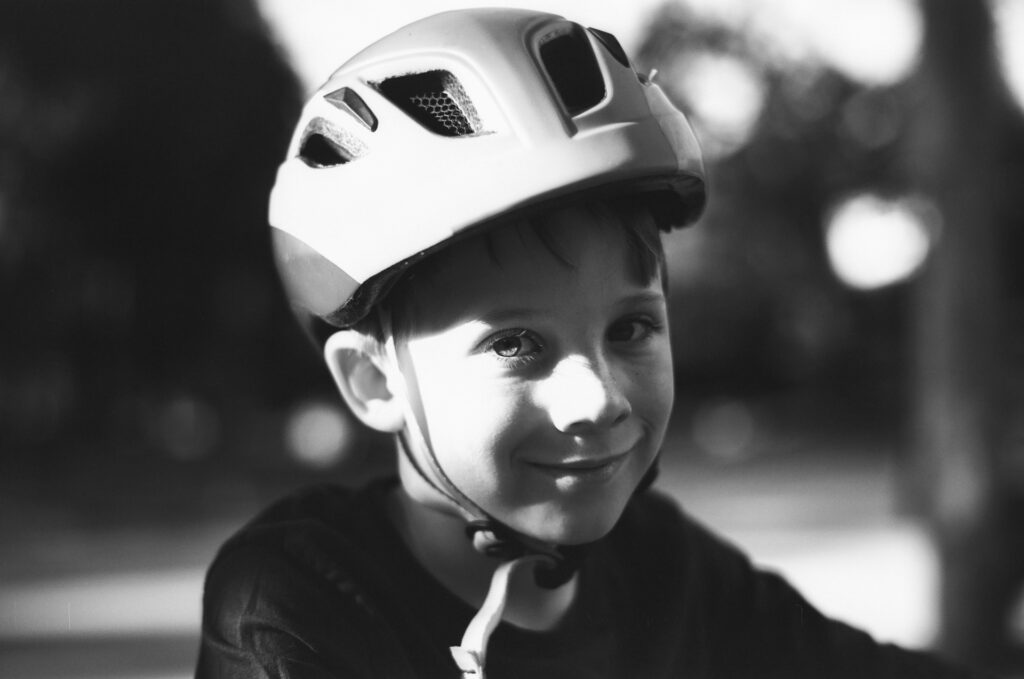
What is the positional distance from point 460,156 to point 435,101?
171 mm

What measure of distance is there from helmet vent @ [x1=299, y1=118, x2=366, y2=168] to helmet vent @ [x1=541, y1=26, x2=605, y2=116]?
0.92 ft

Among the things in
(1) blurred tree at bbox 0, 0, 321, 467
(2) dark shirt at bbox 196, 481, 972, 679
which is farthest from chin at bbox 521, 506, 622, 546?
(1) blurred tree at bbox 0, 0, 321, 467

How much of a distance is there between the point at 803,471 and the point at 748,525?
4.20 m

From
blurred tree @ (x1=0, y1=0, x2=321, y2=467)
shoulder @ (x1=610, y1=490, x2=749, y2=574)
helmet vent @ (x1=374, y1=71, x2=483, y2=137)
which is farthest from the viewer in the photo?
blurred tree @ (x1=0, y1=0, x2=321, y2=467)

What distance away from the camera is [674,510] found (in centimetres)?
187

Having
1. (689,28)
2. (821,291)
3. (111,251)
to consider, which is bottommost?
(821,291)

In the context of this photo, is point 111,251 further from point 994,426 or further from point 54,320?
point 994,426

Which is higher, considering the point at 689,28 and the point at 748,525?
the point at 689,28

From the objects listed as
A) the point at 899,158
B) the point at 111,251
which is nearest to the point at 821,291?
the point at 899,158

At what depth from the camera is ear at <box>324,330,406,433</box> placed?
1587 mm

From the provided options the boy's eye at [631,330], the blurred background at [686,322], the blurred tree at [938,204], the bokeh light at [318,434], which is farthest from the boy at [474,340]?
Answer: the bokeh light at [318,434]

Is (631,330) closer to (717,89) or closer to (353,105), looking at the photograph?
(353,105)

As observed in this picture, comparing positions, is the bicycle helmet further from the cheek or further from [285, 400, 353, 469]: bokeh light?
[285, 400, 353, 469]: bokeh light

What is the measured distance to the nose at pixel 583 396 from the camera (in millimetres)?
1404
